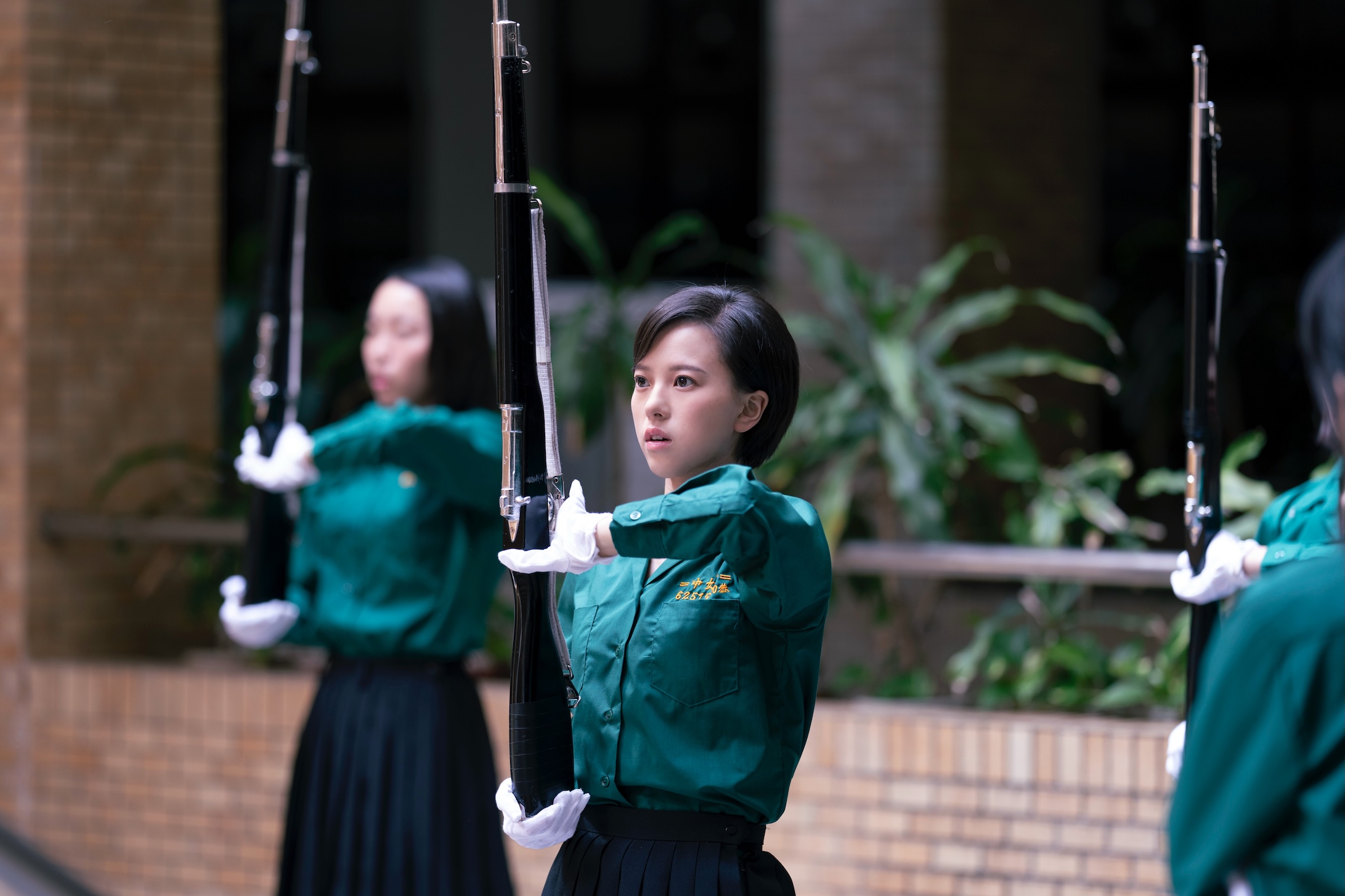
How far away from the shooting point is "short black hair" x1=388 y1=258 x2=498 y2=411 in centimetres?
311

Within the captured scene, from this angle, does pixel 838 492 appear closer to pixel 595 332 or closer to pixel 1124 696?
pixel 1124 696

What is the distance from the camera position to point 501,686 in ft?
14.0

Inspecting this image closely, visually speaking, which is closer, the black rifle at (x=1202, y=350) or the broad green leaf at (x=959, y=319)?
the black rifle at (x=1202, y=350)

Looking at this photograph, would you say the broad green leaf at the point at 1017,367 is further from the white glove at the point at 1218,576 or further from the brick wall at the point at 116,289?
the brick wall at the point at 116,289

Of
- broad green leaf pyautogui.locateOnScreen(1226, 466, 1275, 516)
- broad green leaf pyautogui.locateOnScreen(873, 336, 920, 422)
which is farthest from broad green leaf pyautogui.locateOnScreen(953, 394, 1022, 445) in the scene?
broad green leaf pyautogui.locateOnScreen(1226, 466, 1275, 516)

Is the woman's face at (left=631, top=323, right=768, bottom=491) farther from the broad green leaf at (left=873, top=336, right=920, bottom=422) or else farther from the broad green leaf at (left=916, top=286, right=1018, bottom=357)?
the broad green leaf at (left=916, top=286, right=1018, bottom=357)

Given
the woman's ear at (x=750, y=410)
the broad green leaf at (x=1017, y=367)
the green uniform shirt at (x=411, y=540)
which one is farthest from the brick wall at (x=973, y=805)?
the woman's ear at (x=750, y=410)

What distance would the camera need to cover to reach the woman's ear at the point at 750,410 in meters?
1.93

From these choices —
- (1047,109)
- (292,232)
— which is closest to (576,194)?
(1047,109)

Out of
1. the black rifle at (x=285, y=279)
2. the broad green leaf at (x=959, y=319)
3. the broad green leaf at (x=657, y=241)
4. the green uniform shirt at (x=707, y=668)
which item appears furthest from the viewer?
the broad green leaf at (x=657, y=241)

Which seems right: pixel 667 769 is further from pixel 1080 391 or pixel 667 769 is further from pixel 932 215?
pixel 1080 391

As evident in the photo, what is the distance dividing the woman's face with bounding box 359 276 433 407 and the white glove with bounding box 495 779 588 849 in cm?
133

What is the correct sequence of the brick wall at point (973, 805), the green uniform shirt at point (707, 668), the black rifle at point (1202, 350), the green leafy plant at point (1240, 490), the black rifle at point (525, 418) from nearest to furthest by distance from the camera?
1. the green uniform shirt at point (707, 668)
2. the black rifle at point (525, 418)
3. the black rifle at point (1202, 350)
4. the brick wall at point (973, 805)
5. the green leafy plant at point (1240, 490)

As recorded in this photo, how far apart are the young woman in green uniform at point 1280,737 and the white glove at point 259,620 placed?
7.03ft
